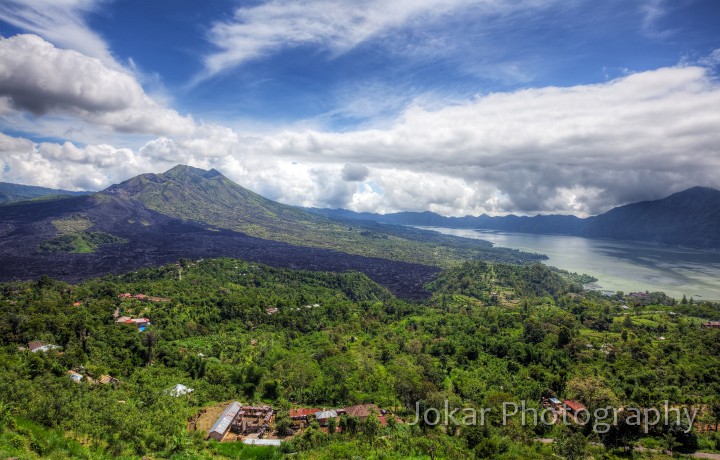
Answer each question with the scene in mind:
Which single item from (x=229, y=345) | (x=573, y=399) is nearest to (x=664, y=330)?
(x=573, y=399)

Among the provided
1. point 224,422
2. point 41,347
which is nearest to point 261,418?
point 224,422

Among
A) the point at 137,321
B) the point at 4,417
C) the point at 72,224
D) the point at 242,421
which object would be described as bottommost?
the point at 242,421

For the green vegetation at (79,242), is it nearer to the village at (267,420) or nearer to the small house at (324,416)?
the village at (267,420)

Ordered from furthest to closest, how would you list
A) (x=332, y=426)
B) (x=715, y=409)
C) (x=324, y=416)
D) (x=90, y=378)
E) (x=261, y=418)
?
1. (x=90, y=378)
2. (x=324, y=416)
3. (x=715, y=409)
4. (x=261, y=418)
5. (x=332, y=426)

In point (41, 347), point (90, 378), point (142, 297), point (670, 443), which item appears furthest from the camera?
point (142, 297)

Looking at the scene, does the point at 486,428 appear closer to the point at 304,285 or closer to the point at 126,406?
the point at 126,406

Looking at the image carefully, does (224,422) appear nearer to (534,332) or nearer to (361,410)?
(361,410)
